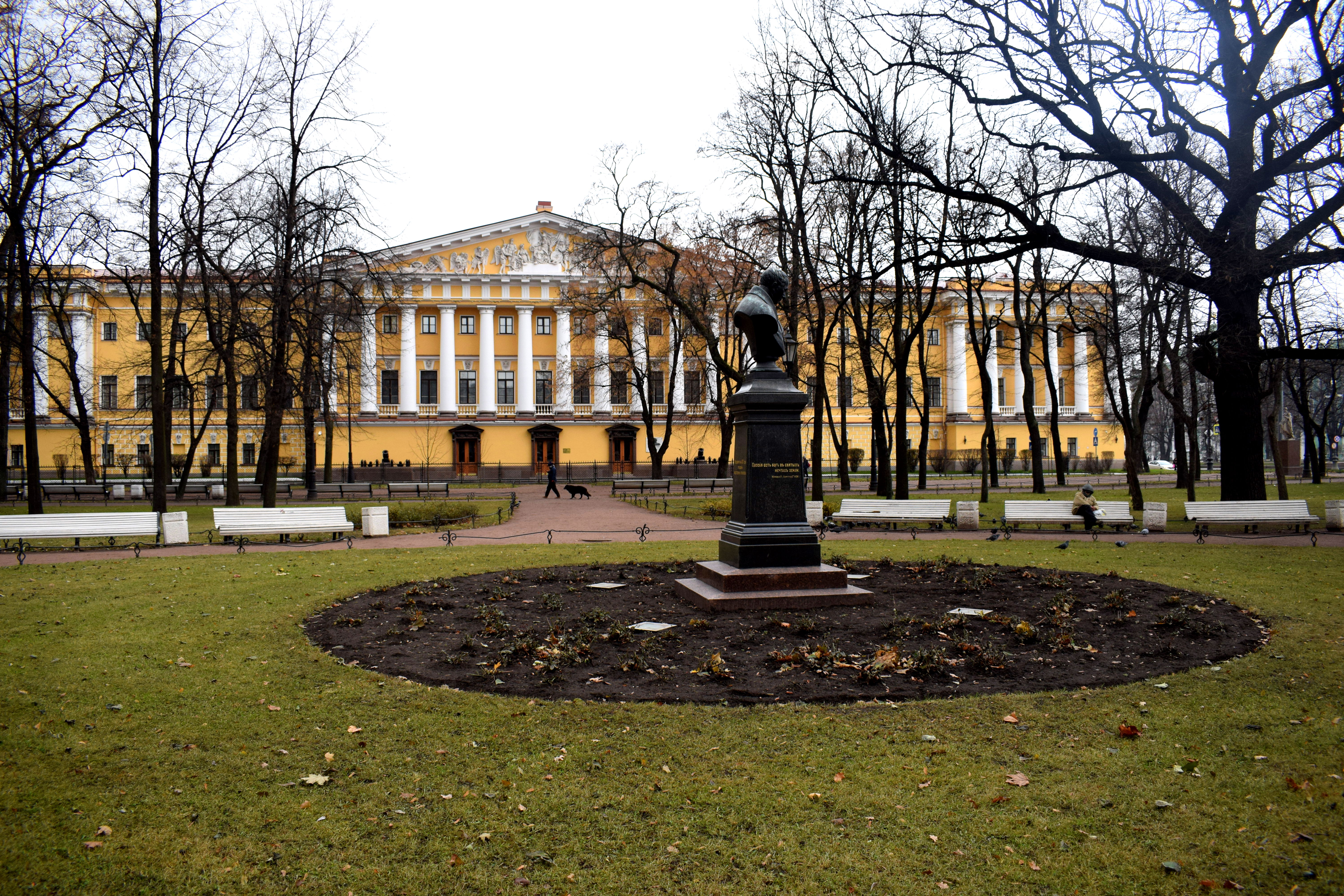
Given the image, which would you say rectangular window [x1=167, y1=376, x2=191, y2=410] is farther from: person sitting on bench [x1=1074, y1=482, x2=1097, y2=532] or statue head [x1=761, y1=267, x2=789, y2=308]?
person sitting on bench [x1=1074, y1=482, x2=1097, y2=532]

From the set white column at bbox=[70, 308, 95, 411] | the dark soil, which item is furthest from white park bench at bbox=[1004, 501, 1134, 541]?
white column at bbox=[70, 308, 95, 411]

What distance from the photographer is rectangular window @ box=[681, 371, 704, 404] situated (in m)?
55.8

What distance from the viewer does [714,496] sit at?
3438 cm

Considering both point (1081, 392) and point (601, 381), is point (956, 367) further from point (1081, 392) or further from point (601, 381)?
point (601, 381)

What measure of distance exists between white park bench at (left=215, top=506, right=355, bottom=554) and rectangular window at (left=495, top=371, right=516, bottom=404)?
39.1 m

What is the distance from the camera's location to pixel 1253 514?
737 inches

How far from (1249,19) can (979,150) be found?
28.1 feet

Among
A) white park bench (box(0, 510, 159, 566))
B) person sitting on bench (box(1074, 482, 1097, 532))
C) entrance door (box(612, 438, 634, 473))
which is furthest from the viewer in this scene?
entrance door (box(612, 438, 634, 473))

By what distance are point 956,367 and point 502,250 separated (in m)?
34.8

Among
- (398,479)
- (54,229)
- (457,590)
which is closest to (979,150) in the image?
(457,590)

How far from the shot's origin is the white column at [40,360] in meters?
25.6

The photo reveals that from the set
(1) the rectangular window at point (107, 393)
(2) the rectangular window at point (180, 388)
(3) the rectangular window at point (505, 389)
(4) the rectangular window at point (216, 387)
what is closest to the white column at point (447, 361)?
(3) the rectangular window at point (505, 389)

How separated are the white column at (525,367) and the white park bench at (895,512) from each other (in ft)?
127

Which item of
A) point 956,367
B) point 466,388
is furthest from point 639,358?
point 956,367
